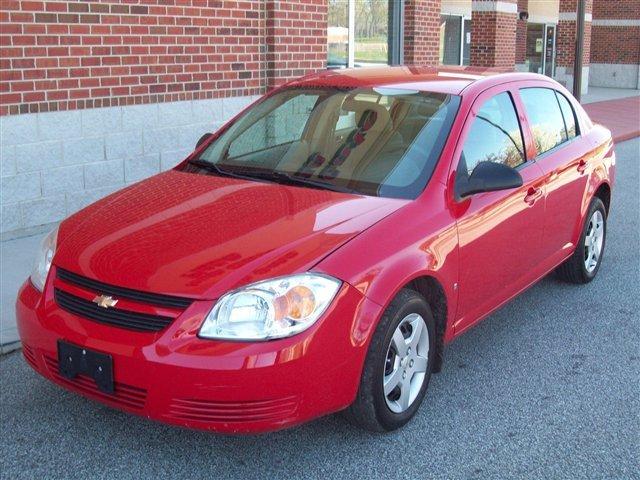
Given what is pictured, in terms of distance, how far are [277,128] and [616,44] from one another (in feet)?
92.6

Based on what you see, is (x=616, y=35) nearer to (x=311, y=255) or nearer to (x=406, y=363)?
(x=406, y=363)

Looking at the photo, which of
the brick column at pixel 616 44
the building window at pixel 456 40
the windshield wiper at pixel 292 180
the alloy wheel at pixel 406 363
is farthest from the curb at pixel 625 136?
the brick column at pixel 616 44

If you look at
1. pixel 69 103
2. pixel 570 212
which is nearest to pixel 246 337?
pixel 570 212

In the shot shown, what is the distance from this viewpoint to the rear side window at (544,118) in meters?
5.33

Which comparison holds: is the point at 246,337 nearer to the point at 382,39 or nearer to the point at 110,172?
the point at 110,172

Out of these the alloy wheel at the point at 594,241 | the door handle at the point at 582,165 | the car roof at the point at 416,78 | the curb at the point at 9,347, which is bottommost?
the curb at the point at 9,347

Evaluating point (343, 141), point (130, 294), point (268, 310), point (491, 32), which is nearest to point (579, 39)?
point (491, 32)

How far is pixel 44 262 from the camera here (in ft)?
13.2

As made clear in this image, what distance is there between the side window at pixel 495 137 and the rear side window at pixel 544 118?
0.88 ft

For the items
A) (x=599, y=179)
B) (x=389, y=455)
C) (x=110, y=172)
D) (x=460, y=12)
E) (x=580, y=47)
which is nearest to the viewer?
(x=389, y=455)

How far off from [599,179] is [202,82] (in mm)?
4473

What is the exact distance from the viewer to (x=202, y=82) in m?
8.80

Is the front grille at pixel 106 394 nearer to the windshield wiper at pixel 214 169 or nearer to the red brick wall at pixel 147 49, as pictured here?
the windshield wiper at pixel 214 169

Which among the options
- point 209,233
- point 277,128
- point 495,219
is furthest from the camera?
point 277,128
